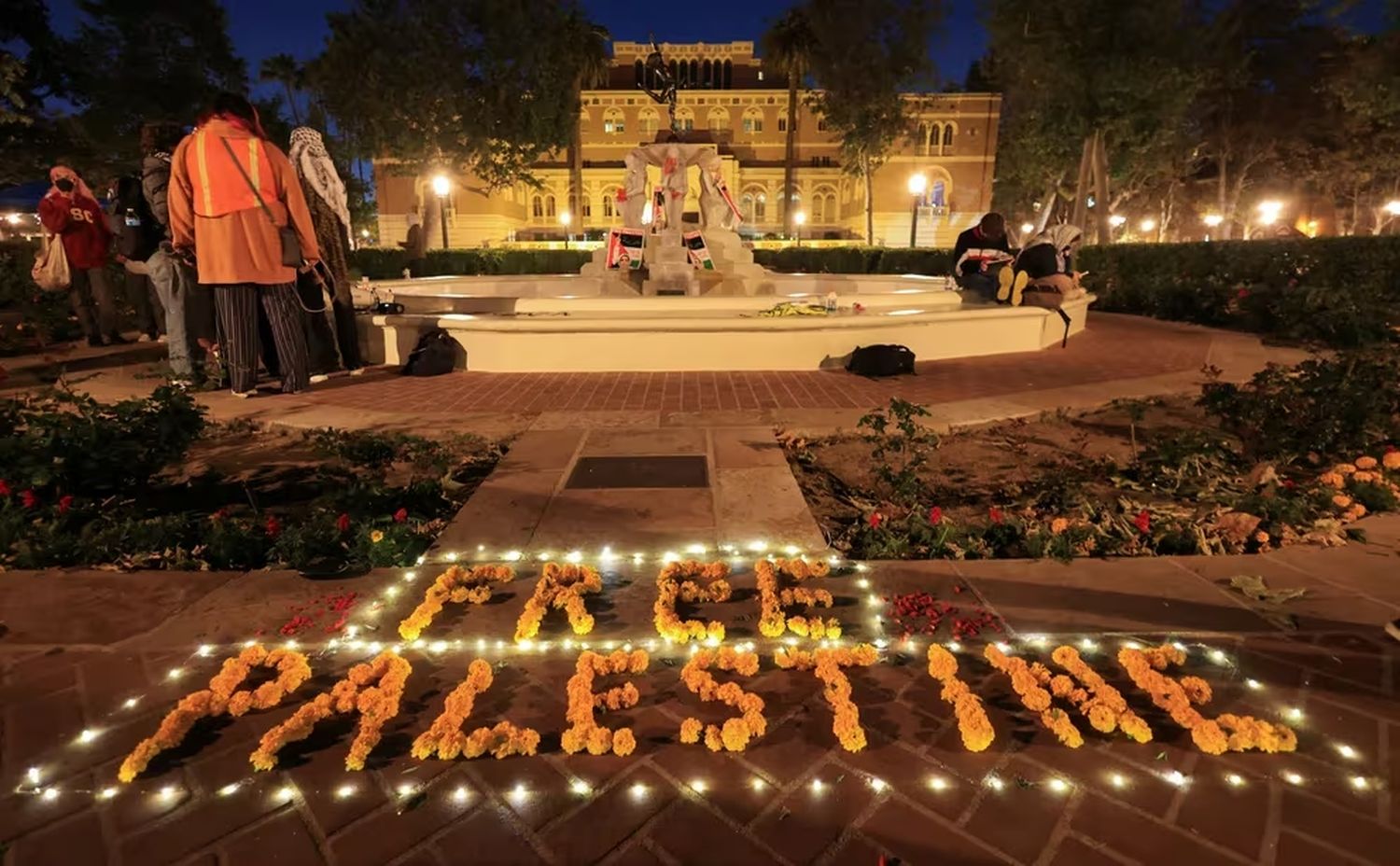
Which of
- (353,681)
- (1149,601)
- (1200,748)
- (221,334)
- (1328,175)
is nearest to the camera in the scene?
(1200,748)

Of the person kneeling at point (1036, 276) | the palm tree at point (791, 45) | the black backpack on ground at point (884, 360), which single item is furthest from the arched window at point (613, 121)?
the black backpack on ground at point (884, 360)

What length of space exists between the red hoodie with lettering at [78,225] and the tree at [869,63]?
35341mm

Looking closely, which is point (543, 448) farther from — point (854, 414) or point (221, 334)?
point (221, 334)

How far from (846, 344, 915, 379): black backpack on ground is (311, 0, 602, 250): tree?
25.3 m

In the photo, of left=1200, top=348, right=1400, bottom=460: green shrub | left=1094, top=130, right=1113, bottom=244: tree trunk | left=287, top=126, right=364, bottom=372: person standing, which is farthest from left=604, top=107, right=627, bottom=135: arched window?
left=1200, top=348, right=1400, bottom=460: green shrub

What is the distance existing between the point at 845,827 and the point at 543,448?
3635mm

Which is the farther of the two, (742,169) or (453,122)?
(742,169)

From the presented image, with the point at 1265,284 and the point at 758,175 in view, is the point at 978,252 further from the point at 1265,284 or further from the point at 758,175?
the point at 758,175

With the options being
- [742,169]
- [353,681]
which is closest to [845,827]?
[353,681]

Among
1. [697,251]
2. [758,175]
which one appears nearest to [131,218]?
[697,251]

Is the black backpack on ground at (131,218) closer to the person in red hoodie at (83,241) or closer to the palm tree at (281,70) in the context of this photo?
the person in red hoodie at (83,241)

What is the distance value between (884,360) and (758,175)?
171 feet

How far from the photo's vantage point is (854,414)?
591 centimetres

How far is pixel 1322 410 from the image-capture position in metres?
4.57
